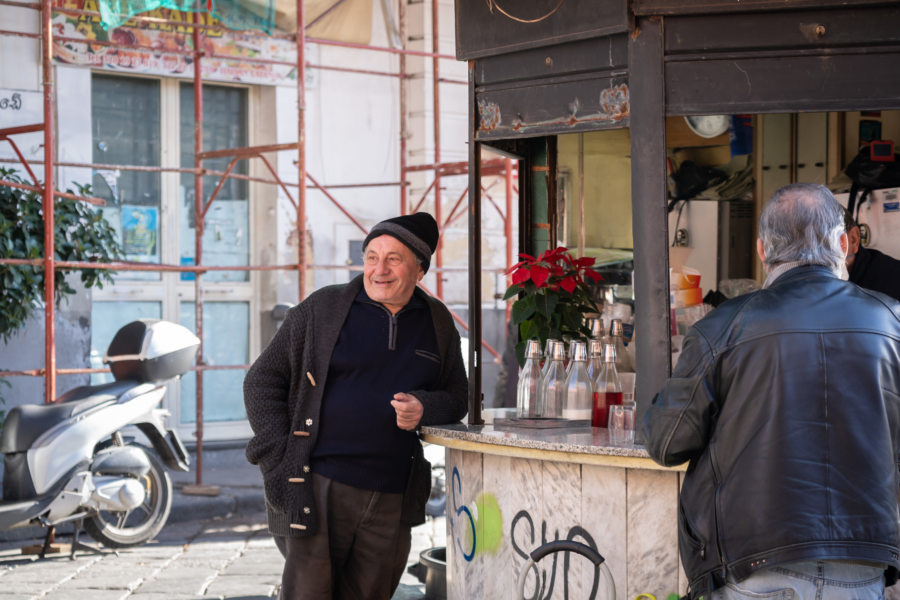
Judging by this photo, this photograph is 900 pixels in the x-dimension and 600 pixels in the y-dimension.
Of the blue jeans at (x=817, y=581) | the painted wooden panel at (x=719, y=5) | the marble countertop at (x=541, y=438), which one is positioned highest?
the painted wooden panel at (x=719, y=5)

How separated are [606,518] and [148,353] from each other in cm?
440

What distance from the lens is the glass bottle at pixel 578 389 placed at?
13.4 ft

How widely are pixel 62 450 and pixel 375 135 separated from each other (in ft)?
17.0

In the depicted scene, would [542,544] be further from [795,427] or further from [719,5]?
[719,5]

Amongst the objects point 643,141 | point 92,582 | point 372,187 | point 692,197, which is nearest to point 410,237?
point 643,141

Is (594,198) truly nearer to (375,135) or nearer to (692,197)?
(692,197)

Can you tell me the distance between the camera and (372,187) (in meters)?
11.1

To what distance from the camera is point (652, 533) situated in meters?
3.63

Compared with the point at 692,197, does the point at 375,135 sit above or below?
above

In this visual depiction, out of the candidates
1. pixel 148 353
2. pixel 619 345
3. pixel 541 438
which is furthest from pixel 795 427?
pixel 148 353

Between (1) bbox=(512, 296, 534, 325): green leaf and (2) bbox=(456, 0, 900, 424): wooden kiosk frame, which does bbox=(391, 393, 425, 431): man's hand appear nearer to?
(1) bbox=(512, 296, 534, 325): green leaf

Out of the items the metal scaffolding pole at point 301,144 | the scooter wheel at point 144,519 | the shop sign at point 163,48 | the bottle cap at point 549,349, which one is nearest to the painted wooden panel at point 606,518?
the bottle cap at point 549,349

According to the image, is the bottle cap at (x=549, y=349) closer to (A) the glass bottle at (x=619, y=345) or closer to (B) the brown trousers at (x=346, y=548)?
(A) the glass bottle at (x=619, y=345)

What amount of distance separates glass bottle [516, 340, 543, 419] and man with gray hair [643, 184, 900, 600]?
1323 millimetres
